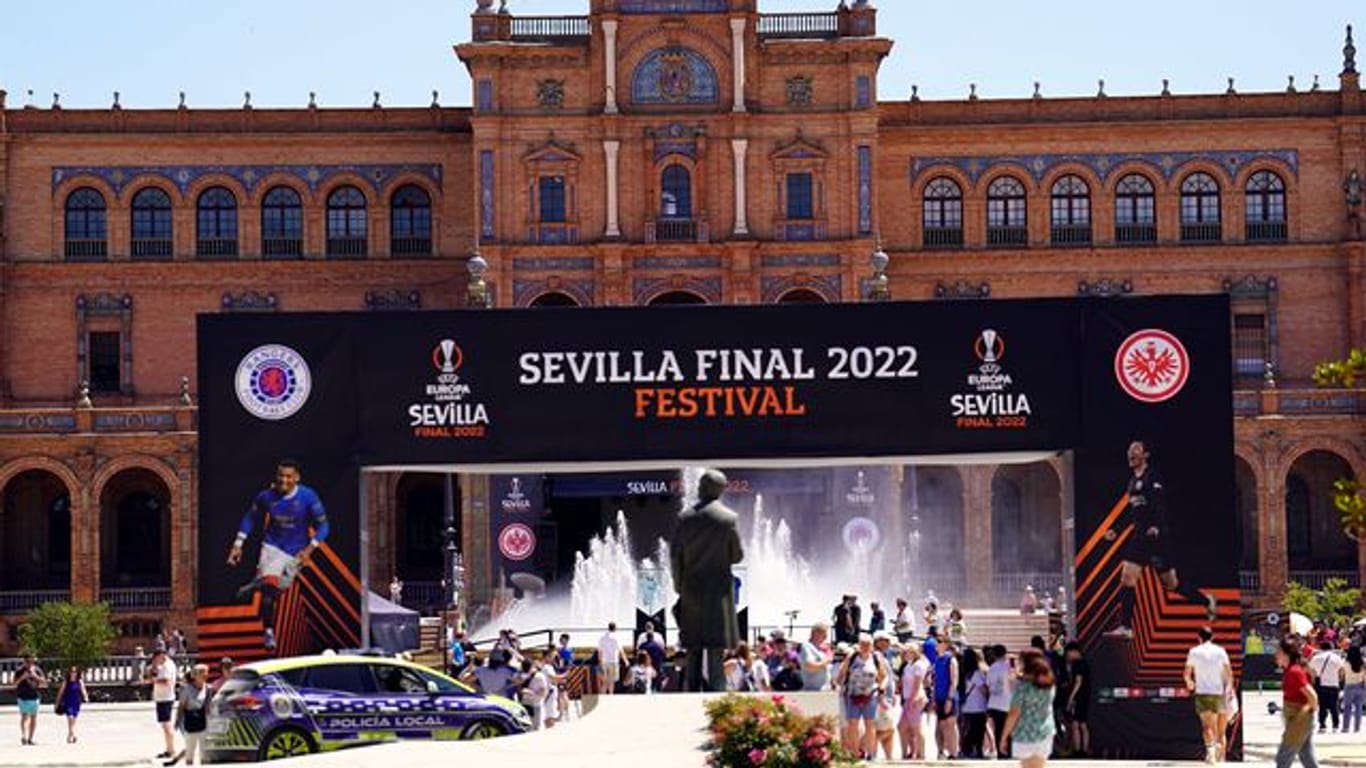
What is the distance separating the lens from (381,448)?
32188 millimetres

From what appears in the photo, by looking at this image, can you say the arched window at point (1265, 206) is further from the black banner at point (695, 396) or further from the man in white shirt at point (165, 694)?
the man in white shirt at point (165, 694)

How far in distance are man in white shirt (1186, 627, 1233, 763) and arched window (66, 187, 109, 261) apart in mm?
47268

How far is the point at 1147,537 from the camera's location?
3144 centimetres

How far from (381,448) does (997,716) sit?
8549mm

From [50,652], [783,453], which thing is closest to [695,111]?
[50,652]

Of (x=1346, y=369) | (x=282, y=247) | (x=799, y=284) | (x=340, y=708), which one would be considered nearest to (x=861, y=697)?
(x=340, y=708)

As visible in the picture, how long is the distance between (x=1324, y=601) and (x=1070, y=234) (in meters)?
15.4

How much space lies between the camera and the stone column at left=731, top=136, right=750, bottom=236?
67.9 m

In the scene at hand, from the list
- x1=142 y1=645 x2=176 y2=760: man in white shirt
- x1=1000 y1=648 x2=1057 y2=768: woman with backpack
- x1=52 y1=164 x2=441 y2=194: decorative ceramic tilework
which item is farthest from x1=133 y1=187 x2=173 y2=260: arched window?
x1=1000 y1=648 x2=1057 y2=768: woman with backpack

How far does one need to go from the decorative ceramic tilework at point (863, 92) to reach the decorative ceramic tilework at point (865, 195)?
1.23m

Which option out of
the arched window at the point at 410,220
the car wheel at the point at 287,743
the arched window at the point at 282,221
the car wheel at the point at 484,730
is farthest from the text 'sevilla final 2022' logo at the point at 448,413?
the arched window at the point at 282,221

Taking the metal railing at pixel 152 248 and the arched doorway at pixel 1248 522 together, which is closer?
the arched doorway at pixel 1248 522

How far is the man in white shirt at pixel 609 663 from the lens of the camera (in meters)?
35.1

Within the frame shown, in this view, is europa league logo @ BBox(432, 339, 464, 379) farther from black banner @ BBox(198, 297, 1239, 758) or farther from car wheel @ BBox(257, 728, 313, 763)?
car wheel @ BBox(257, 728, 313, 763)
